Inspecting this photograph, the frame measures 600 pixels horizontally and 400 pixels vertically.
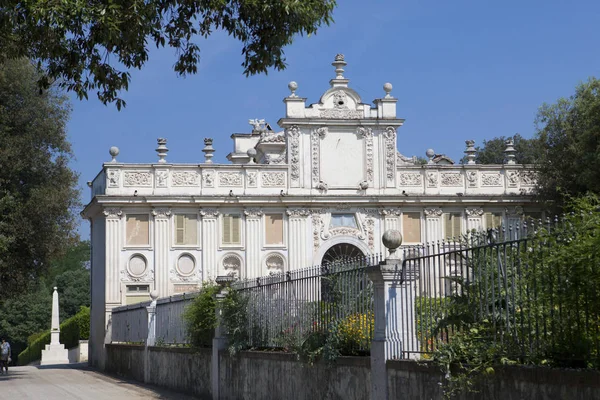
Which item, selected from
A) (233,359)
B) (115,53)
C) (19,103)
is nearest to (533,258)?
(115,53)

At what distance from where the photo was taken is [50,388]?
2547 centimetres

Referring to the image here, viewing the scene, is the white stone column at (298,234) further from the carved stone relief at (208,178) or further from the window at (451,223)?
the window at (451,223)

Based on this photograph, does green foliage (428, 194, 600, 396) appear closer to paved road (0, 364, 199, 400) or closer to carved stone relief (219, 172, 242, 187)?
paved road (0, 364, 199, 400)

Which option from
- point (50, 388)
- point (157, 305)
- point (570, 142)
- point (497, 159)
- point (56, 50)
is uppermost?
point (497, 159)

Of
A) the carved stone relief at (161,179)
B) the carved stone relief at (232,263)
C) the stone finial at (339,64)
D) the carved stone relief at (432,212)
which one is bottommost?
the carved stone relief at (232,263)

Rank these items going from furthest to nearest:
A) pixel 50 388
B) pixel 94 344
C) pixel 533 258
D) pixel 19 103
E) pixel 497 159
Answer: pixel 497 159 < pixel 94 344 < pixel 19 103 < pixel 50 388 < pixel 533 258

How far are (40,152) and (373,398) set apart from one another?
21.4 m

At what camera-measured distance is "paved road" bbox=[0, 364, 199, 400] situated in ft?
72.4

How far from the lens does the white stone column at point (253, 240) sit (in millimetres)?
41469

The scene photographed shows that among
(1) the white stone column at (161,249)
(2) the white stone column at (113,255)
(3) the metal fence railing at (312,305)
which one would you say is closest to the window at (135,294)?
(2) the white stone column at (113,255)

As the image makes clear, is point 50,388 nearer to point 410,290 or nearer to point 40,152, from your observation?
point 40,152

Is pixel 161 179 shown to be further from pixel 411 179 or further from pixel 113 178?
pixel 411 179

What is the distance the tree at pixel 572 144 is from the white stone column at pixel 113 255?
692 inches

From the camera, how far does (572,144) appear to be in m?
37.9
